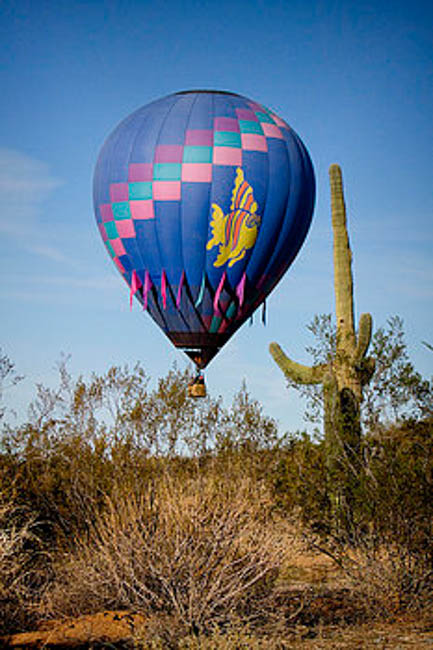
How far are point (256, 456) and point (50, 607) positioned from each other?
42.2 ft

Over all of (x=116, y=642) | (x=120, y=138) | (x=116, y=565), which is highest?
(x=120, y=138)

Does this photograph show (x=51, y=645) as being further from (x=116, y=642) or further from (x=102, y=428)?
(x=102, y=428)

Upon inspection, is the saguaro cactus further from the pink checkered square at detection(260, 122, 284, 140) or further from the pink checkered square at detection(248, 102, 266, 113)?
the pink checkered square at detection(260, 122, 284, 140)

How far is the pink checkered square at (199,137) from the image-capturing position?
16219mm

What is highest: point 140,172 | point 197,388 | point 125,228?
point 140,172

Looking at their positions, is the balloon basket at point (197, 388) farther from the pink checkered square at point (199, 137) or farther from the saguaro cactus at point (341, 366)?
the pink checkered square at point (199, 137)

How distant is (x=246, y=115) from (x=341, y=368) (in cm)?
632

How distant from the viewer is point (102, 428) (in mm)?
22344

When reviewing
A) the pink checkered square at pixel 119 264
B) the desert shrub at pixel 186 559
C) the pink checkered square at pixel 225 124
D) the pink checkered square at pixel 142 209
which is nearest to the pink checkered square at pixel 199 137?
the pink checkered square at pixel 225 124

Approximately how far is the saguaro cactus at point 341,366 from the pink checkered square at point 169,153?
19.5ft

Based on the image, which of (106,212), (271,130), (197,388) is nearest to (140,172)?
(106,212)

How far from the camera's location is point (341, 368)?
62.2ft

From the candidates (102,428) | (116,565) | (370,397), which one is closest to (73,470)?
(102,428)

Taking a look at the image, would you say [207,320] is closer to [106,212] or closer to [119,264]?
[119,264]
